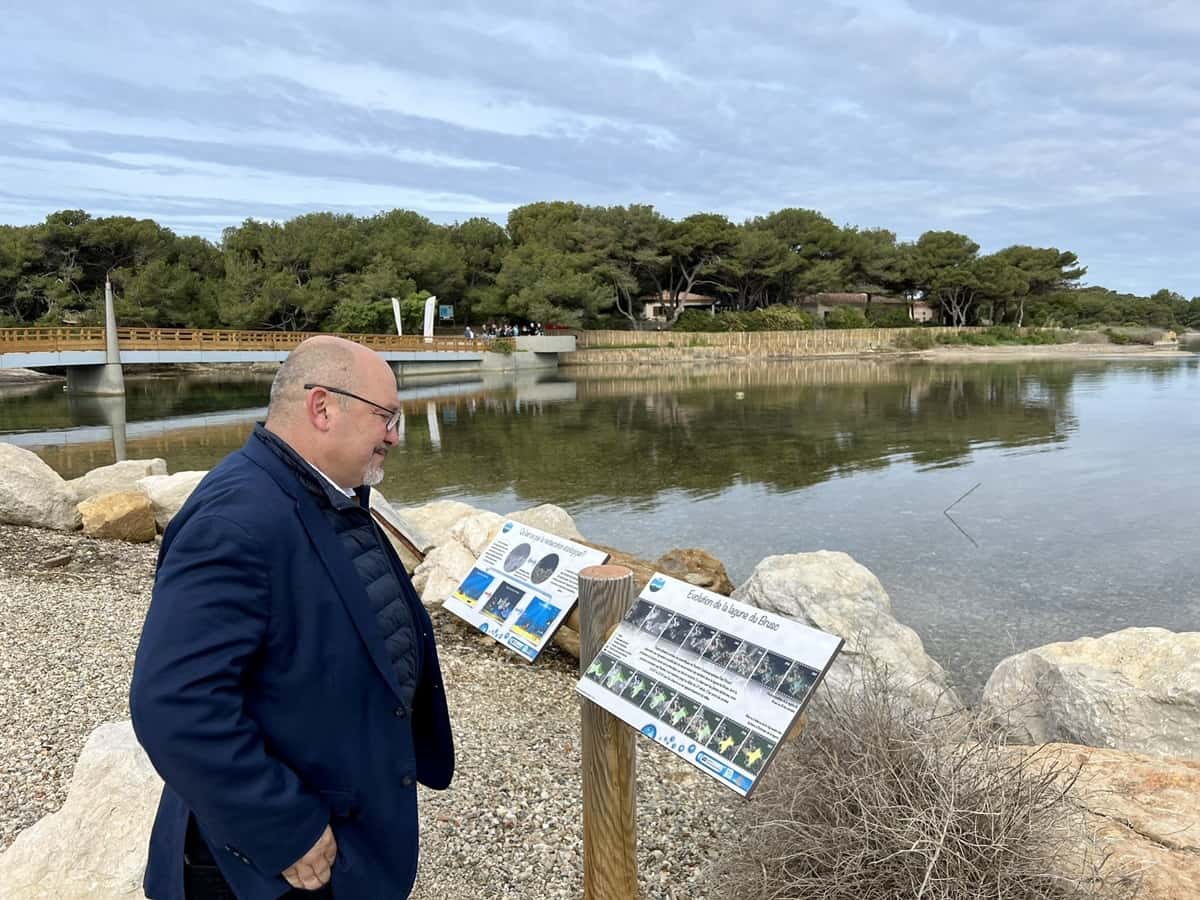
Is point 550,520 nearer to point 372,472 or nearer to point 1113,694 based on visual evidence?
point 1113,694

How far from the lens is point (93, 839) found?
7.91 feet

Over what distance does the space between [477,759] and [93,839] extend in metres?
1.52

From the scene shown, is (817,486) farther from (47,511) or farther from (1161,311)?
(1161,311)

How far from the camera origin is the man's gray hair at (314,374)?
1714 mm

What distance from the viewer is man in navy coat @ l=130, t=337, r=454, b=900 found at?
56.1 inches

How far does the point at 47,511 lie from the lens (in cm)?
725

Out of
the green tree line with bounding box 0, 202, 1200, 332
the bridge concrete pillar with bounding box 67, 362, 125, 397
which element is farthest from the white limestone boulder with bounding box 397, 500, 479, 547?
the green tree line with bounding box 0, 202, 1200, 332

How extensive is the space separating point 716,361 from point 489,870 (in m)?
45.5

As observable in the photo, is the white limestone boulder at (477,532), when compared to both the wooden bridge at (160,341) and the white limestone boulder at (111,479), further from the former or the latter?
the wooden bridge at (160,341)

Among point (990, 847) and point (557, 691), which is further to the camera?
point (557, 691)

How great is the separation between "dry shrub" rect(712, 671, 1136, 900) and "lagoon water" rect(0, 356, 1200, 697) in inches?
129

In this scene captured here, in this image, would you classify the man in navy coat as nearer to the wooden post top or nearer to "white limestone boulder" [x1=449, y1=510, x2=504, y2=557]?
the wooden post top

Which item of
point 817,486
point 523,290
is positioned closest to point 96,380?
point 523,290

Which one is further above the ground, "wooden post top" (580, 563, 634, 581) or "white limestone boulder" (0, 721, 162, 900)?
"wooden post top" (580, 563, 634, 581)
